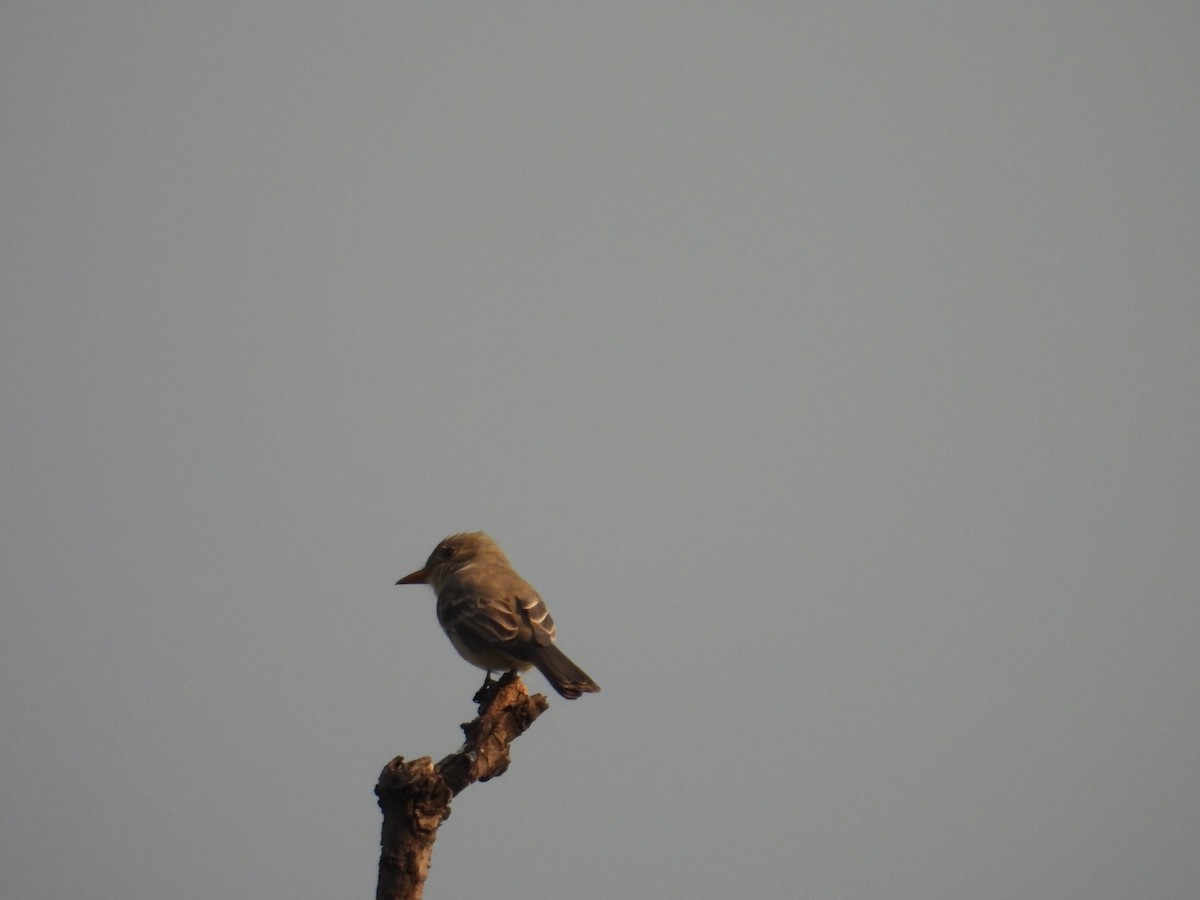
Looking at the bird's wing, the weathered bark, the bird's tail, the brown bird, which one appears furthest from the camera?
the bird's wing

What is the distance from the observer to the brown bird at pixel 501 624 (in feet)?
27.7

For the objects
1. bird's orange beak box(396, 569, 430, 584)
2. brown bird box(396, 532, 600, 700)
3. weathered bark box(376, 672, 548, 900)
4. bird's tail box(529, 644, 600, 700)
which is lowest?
weathered bark box(376, 672, 548, 900)

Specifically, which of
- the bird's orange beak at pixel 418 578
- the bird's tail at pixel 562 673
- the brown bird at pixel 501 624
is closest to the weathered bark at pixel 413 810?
the bird's tail at pixel 562 673

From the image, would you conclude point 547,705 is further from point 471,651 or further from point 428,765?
point 471,651

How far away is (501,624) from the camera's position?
8.96m

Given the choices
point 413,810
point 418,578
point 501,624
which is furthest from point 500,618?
point 413,810

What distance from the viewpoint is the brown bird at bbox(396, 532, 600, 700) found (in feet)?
27.7

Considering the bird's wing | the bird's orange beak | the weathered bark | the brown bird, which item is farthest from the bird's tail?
the bird's orange beak

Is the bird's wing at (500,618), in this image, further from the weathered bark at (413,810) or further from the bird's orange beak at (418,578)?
the weathered bark at (413,810)

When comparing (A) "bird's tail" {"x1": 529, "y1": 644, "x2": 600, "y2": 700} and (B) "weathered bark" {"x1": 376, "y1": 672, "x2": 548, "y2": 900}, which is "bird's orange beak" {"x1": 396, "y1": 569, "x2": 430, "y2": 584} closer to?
(A) "bird's tail" {"x1": 529, "y1": 644, "x2": 600, "y2": 700}

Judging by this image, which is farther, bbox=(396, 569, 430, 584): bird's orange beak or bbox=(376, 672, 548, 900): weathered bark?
bbox=(396, 569, 430, 584): bird's orange beak

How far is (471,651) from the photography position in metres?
9.24

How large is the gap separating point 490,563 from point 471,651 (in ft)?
3.89

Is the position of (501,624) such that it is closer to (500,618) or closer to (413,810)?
(500,618)
